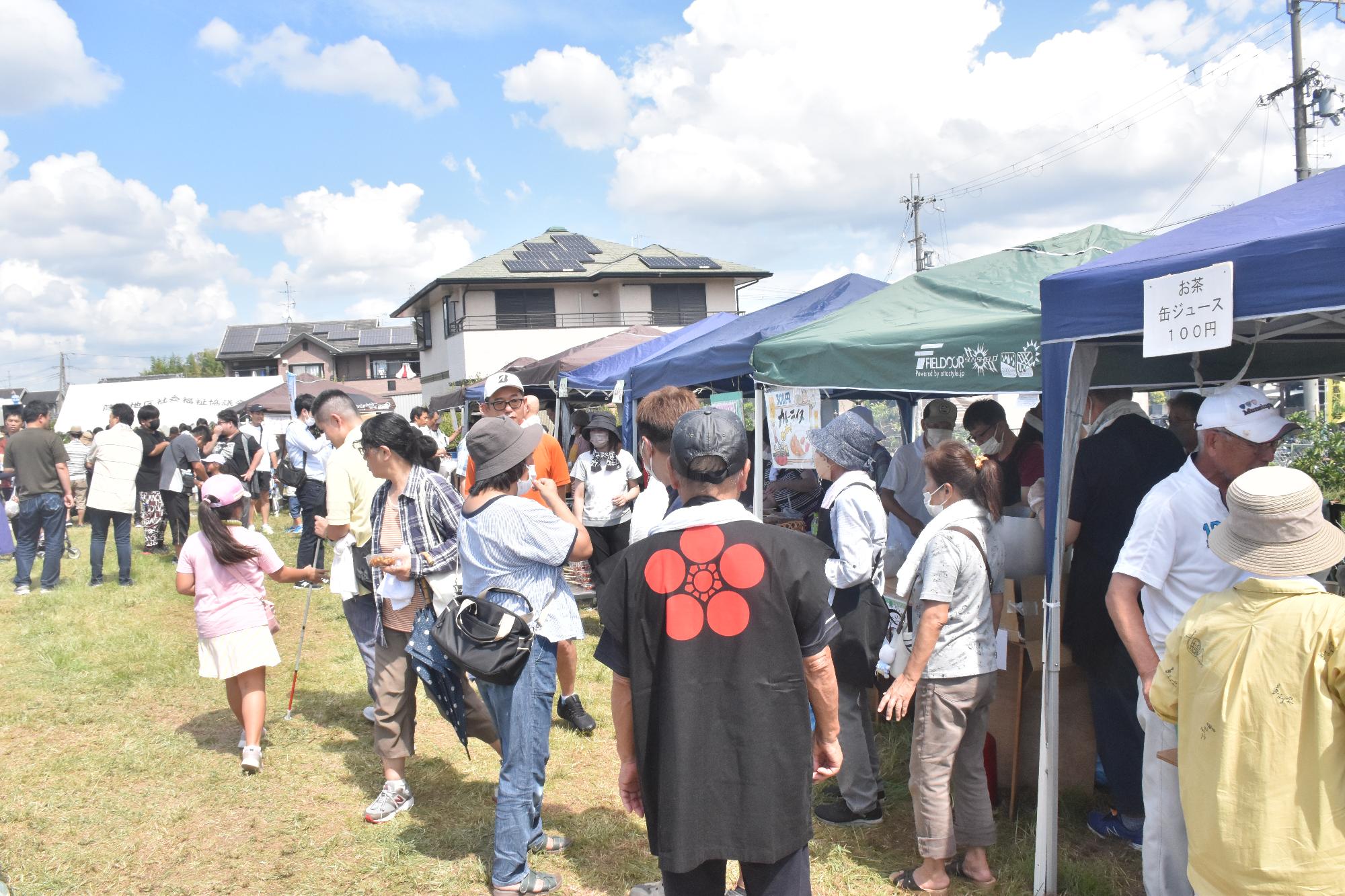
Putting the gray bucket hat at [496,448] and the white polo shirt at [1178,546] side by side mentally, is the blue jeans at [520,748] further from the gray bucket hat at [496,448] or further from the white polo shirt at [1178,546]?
the white polo shirt at [1178,546]

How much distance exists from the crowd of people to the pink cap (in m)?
0.02

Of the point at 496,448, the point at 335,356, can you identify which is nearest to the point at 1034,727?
the point at 496,448

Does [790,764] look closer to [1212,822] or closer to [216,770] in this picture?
[1212,822]

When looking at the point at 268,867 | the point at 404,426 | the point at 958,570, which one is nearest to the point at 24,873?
the point at 268,867

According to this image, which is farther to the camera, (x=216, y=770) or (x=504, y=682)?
(x=216, y=770)

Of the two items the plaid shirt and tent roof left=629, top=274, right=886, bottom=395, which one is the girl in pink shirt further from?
tent roof left=629, top=274, right=886, bottom=395

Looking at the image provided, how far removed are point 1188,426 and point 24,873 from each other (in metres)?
6.15

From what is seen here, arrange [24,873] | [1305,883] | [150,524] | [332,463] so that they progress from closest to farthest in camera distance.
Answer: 1. [1305,883]
2. [24,873]
3. [332,463]
4. [150,524]

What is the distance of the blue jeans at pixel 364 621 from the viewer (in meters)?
4.66

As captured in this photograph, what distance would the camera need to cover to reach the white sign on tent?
92.8 ft

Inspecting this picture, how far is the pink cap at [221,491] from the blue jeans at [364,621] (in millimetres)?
786

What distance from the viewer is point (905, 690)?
309 centimetres

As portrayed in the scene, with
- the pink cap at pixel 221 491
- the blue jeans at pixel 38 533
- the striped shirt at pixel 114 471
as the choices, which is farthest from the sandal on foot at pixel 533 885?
the blue jeans at pixel 38 533

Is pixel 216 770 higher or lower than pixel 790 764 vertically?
lower
